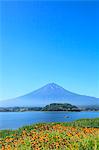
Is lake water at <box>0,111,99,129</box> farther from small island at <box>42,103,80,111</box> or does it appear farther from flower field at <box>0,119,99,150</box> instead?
flower field at <box>0,119,99,150</box>

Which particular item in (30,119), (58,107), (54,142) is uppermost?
(58,107)

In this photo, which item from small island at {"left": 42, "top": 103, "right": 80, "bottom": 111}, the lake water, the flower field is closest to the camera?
the flower field

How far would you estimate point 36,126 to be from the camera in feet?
34.9

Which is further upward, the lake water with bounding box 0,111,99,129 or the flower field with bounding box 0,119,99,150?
the lake water with bounding box 0,111,99,129

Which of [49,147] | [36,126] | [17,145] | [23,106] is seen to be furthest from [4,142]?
[23,106]

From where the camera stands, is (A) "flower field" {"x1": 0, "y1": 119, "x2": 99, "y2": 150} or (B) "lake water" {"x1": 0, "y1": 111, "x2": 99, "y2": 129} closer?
(A) "flower field" {"x1": 0, "y1": 119, "x2": 99, "y2": 150}

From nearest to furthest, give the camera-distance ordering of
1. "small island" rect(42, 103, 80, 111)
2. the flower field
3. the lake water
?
1. the flower field
2. the lake water
3. "small island" rect(42, 103, 80, 111)

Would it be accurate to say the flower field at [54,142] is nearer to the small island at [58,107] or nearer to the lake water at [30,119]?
the lake water at [30,119]

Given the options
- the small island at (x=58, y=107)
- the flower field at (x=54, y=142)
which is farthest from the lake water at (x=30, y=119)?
the flower field at (x=54, y=142)

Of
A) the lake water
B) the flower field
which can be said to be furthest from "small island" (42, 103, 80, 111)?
the flower field

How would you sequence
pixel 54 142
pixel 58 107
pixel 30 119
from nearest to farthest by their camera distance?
pixel 54 142, pixel 30 119, pixel 58 107

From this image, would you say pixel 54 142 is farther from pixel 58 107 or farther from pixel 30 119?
pixel 58 107

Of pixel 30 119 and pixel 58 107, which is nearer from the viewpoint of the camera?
pixel 30 119

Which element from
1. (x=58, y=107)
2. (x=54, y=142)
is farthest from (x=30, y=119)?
(x=54, y=142)
